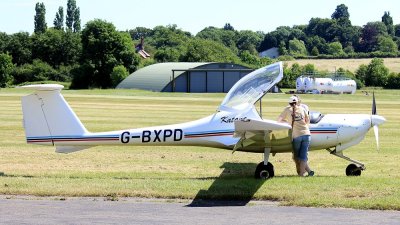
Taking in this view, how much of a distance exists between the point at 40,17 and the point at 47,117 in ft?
466

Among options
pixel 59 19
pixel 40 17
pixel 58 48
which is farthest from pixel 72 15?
pixel 58 48

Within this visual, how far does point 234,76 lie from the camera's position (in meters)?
80.9

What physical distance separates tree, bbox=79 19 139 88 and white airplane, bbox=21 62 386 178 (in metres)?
83.9

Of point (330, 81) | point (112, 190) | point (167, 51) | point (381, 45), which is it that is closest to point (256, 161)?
point (112, 190)

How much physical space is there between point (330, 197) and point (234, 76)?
69.8 metres

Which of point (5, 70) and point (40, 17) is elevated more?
point (40, 17)

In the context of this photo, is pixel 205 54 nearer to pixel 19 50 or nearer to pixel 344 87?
pixel 19 50

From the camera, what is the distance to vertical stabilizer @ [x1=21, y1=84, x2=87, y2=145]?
13.7m

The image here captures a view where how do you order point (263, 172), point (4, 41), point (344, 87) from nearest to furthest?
point (263, 172) → point (344, 87) → point (4, 41)

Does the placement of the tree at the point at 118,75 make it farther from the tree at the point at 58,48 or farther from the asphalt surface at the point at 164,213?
the asphalt surface at the point at 164,213

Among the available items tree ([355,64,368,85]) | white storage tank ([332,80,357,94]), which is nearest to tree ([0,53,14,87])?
white storage tank ([332,80,357,94])

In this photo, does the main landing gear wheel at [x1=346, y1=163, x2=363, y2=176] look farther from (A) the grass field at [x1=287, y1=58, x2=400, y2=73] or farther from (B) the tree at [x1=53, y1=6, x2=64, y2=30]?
(B) the tree at [x1=53, y1=6, x2=64, y2=30]

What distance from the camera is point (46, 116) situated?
45.2 feet

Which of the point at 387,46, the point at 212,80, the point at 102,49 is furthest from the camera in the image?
the point at 387,46
